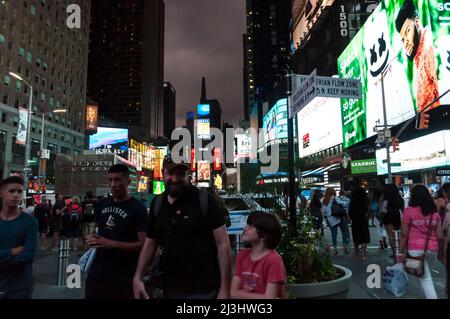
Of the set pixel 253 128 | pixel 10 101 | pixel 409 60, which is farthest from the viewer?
pixel 253 128

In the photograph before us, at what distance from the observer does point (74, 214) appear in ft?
43.5

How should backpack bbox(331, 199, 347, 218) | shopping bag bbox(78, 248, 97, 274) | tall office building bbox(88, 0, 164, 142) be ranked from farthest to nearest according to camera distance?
tall office building bbox(88, 0, 164, 142) → backpack bbox(331, 199, 347, 218) → shopping bag bbox(78, 248, 97, 274)

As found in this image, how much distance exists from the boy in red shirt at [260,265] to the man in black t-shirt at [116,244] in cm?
119

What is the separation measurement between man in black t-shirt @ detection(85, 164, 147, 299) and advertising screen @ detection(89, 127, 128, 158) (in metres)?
86.9

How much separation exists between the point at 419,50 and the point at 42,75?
64.7m

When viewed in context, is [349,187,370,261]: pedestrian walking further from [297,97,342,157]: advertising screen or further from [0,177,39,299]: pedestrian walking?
[297,97,342,157]: advertising screen

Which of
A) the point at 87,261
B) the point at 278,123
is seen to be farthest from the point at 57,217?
the point at 278,123

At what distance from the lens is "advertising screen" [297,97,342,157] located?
189 feet

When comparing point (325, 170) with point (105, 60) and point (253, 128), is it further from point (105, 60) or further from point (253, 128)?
point (105, 60)

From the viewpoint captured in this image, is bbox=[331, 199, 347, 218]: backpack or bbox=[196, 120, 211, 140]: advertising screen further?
bbox=[196, 120, 211, 140]: advertising screen

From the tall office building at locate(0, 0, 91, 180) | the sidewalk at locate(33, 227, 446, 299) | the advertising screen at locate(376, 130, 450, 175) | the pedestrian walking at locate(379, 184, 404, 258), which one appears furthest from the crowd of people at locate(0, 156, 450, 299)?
the tall office building at locate(0, 0, 91, 180)
